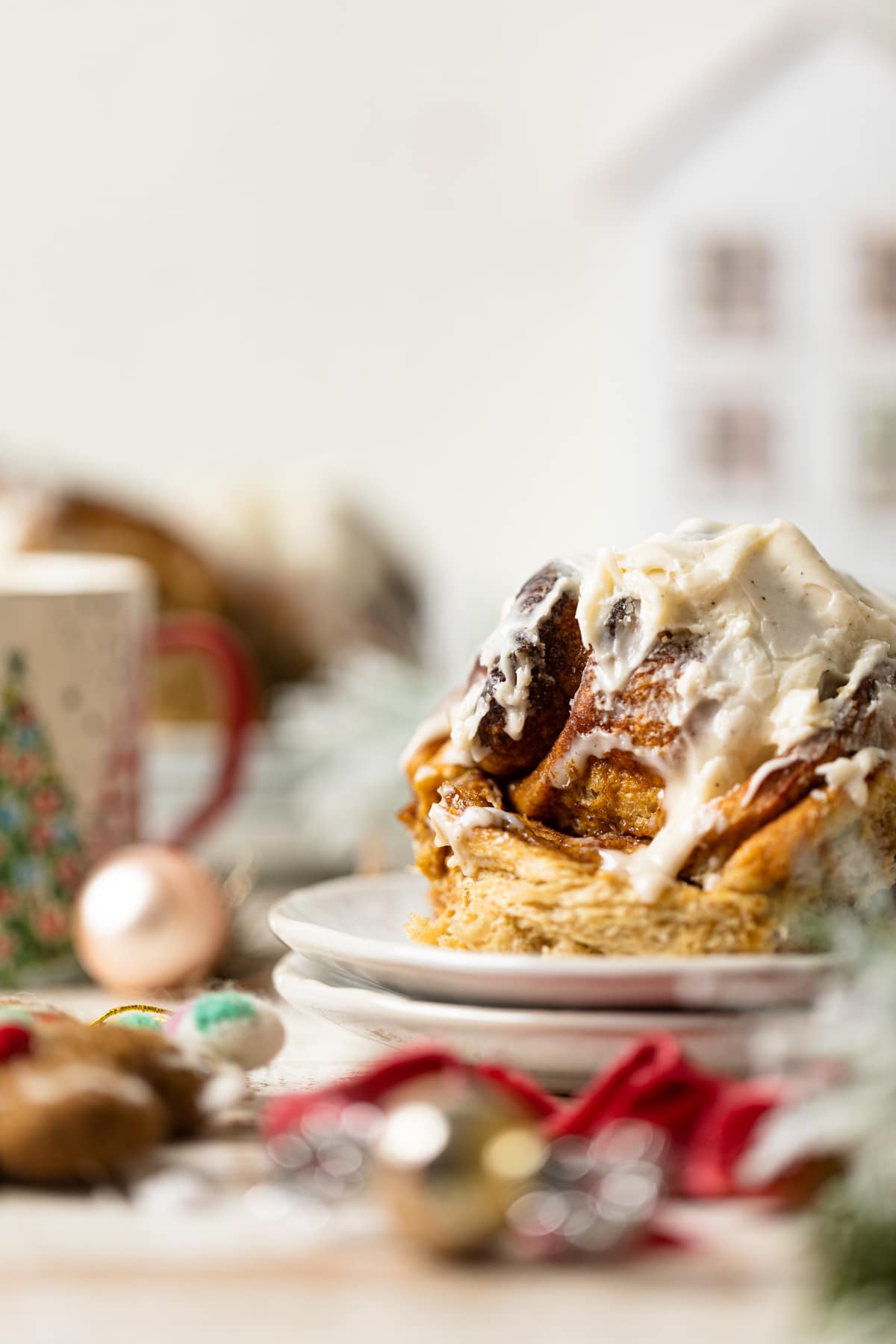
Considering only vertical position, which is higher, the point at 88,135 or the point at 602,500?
the point at 88,135

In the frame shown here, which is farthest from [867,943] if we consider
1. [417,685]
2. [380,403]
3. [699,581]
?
[380,403]

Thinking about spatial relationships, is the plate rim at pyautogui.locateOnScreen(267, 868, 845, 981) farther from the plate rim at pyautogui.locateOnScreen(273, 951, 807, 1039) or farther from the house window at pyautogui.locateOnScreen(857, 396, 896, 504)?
the house window at pyautogui.locateOnScreen(857, 396, 896, 504)

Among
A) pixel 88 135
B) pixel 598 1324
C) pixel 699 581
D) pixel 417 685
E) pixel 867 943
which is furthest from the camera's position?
pixel 88 135

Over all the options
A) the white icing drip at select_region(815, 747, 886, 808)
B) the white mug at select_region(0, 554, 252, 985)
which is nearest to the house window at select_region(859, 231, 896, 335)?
the white mug at select_region(0, 554, 252, 985)

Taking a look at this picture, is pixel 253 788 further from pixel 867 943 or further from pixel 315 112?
pixel 315 112

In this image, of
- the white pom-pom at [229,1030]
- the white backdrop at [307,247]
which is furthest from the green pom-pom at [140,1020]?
the white backdrop at [307,247]

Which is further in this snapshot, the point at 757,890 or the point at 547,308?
the point at 547,308
